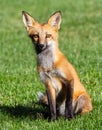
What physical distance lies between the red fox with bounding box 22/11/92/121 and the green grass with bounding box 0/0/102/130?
242 millimetres

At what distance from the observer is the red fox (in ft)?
25.3

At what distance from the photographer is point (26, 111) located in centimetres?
866

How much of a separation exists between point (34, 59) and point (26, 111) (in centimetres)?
502

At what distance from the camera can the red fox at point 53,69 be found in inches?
304

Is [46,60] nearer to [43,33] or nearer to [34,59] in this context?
[43,33]

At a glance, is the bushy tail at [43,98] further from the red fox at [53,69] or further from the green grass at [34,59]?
→ the red fox at [53,69]

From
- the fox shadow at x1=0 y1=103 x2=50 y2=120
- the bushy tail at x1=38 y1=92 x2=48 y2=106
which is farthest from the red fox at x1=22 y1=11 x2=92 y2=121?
the bushy tail at x1=38 y1=92 x2=48 y2=106

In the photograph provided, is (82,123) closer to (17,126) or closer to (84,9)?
(17,126)

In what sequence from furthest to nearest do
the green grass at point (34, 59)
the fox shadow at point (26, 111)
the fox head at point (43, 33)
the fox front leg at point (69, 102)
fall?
1. the fox shadow at point (26, 111)
2. the green grass at point (34, 59)
3. the fox front leg at point (69, 102)
4. the fox head at point (43, 33)

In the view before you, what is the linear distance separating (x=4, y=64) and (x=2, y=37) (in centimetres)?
448

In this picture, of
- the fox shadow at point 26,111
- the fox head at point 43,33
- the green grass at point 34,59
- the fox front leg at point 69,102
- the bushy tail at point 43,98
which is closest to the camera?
the fox head at point 43,33

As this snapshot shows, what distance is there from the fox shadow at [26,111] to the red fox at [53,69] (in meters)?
0.42

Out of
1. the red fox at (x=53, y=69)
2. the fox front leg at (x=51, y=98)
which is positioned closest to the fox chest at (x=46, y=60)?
the red fox at (x=53, y=69)

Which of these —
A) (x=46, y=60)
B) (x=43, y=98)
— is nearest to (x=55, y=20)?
(x=46, y=60)
